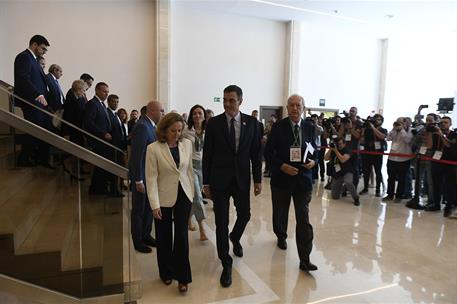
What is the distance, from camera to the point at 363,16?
11.2 metres

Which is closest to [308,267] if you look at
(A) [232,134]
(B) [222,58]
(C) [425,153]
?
(A) [232,134]

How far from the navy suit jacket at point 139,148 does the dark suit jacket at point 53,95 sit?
1877 millimetres

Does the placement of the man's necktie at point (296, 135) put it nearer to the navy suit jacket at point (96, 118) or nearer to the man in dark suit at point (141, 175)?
the man in dark suit at point (141, 175)

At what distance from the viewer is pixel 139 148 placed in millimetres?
2971

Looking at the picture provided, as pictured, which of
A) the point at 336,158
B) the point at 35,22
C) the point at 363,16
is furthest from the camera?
the point at 363,16

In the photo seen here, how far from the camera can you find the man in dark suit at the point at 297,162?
2.88 m

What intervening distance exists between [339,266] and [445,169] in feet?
10.4

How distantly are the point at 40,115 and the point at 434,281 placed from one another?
4.16m

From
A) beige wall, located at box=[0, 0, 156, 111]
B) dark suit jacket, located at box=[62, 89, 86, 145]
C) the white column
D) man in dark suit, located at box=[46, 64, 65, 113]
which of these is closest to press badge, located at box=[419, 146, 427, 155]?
dark suit jacket, located at box=[62, 89, 86, 145]

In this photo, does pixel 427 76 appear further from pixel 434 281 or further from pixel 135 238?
pixel 135 238

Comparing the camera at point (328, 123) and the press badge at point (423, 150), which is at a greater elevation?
the camera at point (328, 123)

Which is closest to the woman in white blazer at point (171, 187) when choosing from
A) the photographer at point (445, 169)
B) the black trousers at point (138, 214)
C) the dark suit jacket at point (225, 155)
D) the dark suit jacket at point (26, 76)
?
the dark suit jacket at point (225, 155)

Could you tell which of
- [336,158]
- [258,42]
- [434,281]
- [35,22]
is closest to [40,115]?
[434,281]

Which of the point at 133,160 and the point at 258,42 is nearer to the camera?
the point at 133,160
